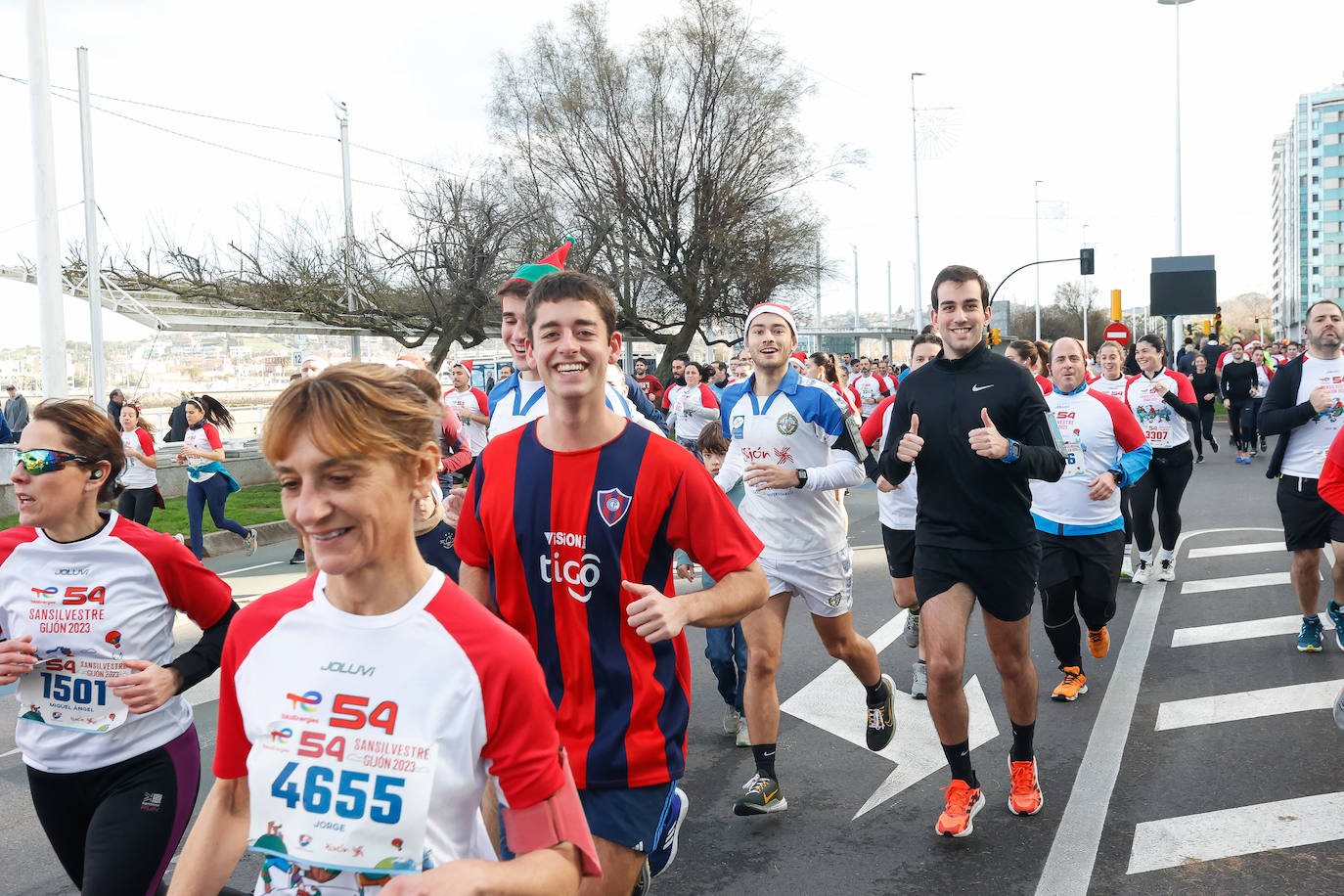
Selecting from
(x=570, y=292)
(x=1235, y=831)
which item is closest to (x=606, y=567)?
(x=570, y=292)

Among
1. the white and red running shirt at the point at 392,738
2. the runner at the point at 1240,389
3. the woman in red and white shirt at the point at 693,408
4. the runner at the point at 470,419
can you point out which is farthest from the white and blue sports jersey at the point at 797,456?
the runner at the point at 1240,389

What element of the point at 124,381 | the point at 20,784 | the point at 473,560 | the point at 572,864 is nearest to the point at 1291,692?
the point at 473,560

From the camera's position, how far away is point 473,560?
10.2ft

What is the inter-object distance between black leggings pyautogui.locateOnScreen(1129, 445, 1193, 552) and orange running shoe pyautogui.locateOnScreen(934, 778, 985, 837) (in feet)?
19.1

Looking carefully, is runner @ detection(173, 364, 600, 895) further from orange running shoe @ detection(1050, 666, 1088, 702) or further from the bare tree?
the bare tree

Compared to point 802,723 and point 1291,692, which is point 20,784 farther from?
point 1291,692

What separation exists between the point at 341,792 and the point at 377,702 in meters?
0.15

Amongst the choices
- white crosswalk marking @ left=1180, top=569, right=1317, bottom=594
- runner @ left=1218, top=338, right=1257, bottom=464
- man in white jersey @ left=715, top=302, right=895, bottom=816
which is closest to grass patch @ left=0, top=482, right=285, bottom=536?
man in white jersey @ left=715, top=302, right=895, bottom=816

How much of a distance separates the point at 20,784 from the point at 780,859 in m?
3.84

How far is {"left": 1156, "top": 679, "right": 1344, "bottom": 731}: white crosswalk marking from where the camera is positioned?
20.5 ft

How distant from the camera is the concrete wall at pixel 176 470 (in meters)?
16.0

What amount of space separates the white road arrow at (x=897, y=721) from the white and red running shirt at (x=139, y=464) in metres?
7.71

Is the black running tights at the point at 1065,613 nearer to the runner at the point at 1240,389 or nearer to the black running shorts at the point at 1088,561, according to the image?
the black running shorts at the point at 1088,561

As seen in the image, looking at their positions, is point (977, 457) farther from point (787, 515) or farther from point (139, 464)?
point (139, 464)
